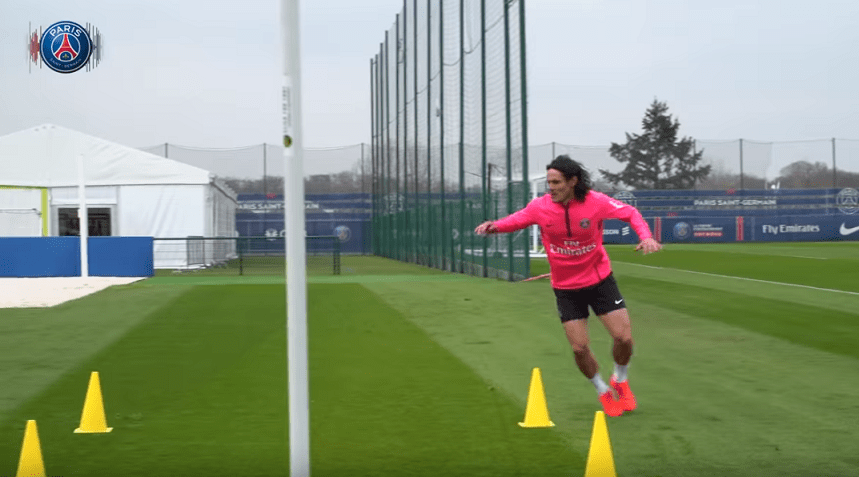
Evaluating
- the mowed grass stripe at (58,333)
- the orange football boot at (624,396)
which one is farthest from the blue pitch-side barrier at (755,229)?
the orange football boot at (624,396)

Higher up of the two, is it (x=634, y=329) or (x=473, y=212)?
(x=473, y=212)

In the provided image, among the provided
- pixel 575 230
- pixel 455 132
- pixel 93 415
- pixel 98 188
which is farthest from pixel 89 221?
pixel 575 230

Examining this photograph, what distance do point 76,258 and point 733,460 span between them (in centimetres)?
2472

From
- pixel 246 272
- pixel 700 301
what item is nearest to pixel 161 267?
pixel 246 272

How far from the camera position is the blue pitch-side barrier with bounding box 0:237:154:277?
28.1 meters

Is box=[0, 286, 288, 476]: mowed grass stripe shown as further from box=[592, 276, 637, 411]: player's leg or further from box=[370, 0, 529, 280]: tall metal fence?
box=[370, 0, 529, 280]: tall metal fence

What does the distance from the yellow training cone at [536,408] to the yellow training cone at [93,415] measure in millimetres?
2768

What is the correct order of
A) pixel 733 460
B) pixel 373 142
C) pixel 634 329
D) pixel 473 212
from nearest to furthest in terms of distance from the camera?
1. pixel 733 460
2. pixel 634 329
3. pixel 473 212
4. pixel 373 142

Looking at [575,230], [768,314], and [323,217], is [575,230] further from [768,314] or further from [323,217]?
[323,217]

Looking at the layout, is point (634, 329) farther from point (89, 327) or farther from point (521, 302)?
point (89, 327)

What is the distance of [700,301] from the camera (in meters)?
17.2

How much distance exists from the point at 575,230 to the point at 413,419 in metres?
1.72

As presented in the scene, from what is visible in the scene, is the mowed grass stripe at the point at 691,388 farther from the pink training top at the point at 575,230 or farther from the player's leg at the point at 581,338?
the pink training top at the point at 575,230

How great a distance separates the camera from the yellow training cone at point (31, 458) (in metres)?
5.46
